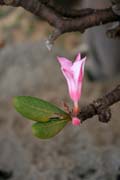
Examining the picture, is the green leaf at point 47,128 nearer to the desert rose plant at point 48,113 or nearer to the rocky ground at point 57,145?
the desert rose plant at point 48,113

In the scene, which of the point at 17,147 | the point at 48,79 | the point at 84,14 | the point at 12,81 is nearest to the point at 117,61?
the point at 48,79

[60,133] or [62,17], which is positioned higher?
[62,17]

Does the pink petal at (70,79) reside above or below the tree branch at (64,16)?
below

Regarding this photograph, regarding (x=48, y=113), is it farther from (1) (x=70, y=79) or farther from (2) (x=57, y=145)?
(2) (x=57, y=145)

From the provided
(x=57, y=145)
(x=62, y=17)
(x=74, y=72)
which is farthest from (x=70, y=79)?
(x=57, y=145)

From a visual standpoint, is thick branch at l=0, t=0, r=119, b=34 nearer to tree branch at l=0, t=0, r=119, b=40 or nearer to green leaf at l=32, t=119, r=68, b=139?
tree branch at l=0, t=0, r=119, b=40

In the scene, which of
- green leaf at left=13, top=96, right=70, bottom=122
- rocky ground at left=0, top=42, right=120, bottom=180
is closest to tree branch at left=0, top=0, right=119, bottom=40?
green leaf at left=13, top=96, right=70, bottom=122

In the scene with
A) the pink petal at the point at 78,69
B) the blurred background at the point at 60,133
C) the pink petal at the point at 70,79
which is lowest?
the blurred background at the point at 60,133

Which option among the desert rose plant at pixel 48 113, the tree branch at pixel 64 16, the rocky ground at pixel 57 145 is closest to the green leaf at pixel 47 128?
the desert rose plant at pixel 48 113
